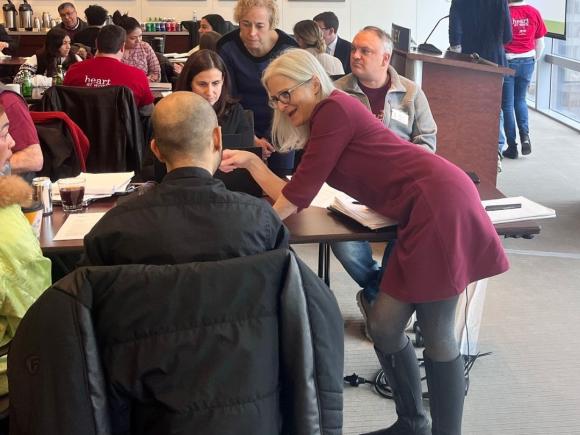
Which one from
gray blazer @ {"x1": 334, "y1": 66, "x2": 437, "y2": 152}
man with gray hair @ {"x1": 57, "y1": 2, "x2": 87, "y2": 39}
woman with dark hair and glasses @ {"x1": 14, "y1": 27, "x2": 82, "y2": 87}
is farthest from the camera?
man with gray hair @ {"x1": 57, "y1": 2, "x2": 87, "y2": 39}

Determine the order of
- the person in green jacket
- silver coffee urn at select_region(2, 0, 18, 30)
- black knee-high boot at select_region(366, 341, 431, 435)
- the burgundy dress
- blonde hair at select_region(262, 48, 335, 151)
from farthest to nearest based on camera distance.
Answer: silver coffee urn at select_region(2, 0, 18, 30), black knee-high boot at select_region(366, 341, 431, 435), blonde hair at select_region(262, 48, 335, 151), the burgundy dress, the person in green jacket

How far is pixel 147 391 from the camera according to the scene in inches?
63.2

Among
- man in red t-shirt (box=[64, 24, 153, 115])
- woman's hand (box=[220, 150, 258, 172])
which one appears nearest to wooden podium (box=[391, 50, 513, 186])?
man in red t-shirt (box=[64, 24, 153, 115])

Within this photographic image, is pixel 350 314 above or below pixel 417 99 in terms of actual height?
below

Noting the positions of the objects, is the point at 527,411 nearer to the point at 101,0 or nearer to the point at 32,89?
the point at 32,89

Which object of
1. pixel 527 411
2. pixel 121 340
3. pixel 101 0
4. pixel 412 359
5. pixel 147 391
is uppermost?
pixel 101 0

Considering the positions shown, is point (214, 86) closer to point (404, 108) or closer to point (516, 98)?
point (404, 108)

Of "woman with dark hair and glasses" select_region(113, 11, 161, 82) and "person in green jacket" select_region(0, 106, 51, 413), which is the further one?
"woman with dark hair and glasses" select_region(113, 11, 161, 82)

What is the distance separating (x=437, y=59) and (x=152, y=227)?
360 centimetres

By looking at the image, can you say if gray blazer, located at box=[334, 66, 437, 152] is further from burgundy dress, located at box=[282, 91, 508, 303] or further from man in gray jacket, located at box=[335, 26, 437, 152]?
burgundy dress, located at box=[282, 91, 508, 303]

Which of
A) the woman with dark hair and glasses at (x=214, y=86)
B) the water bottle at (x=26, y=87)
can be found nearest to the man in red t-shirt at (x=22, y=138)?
the woman with dark hair and glasses at (x=214, y=86)

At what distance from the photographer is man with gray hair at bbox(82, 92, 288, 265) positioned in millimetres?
1644

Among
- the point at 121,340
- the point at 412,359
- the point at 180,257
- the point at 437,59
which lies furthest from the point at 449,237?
the point at 437,59

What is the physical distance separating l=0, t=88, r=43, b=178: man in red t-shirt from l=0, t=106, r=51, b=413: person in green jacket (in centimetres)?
109
